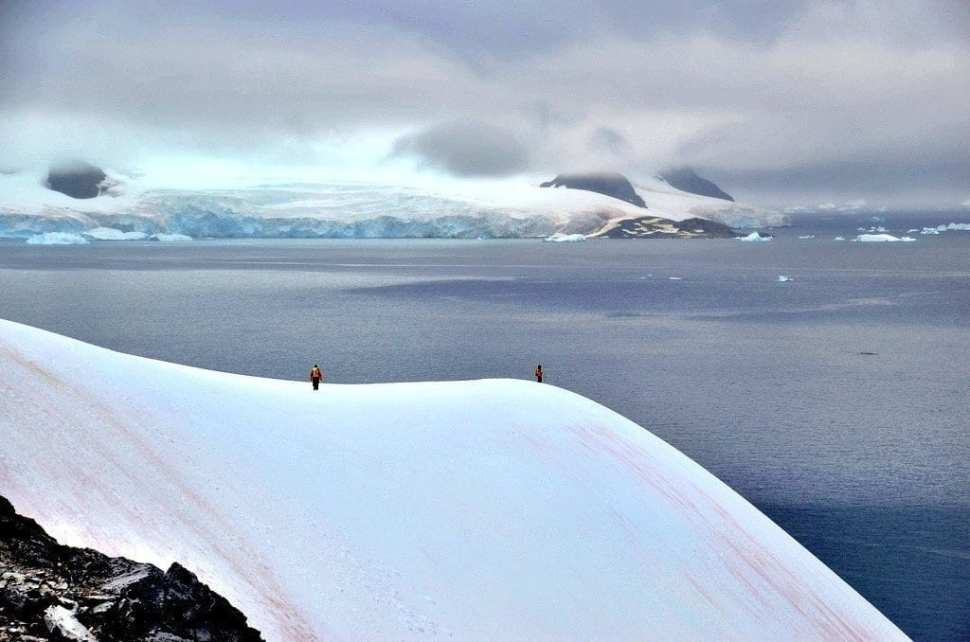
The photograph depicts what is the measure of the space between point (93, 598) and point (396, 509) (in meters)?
7.44

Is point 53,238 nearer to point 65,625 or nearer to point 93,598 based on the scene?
point 93,598

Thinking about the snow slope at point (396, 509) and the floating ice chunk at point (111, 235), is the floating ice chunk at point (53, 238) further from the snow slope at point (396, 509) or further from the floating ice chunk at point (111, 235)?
the snow slope at point (396, 509)

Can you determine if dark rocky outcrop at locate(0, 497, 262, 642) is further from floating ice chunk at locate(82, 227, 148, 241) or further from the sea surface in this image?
floating ice chunk at locate(82, 227, 148, 241)

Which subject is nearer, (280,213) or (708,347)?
(708,347)

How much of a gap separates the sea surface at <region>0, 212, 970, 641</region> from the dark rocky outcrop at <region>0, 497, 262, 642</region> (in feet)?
45.5

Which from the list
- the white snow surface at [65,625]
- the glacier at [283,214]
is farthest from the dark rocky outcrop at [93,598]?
the glacier at [283,214]

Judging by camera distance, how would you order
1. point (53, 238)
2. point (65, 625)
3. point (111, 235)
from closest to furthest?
point (65, 625) < point (53, 238) < point (111, 235)

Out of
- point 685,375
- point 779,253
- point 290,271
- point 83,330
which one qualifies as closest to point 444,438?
point 685,375

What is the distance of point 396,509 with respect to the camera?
17.0 metres

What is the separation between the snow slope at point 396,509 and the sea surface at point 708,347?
441 cm

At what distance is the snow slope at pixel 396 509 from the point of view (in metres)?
14.0

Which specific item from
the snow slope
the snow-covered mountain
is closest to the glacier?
the snow-covered mountain

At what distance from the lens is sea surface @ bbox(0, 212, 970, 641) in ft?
80.8

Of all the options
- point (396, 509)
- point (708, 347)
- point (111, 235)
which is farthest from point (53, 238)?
point (396, 509)
